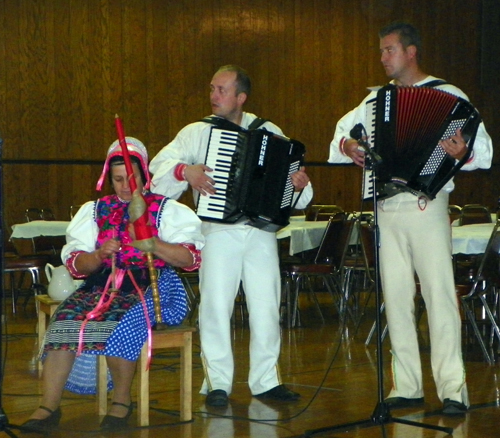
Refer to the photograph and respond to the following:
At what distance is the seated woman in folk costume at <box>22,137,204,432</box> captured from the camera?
145 inches

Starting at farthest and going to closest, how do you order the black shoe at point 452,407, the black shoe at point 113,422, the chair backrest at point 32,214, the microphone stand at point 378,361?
the chair backrest at point 32,214
the black shoe at point 452,407
the black shoe at point 113,422
the microphone stand at point 378,361

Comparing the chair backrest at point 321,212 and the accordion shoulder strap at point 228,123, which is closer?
the accordion shoulder strap at point 228,123

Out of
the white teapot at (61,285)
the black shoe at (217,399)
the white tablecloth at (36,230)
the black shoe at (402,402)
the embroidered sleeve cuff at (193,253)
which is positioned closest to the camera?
the embroidered sleeve cuff at (193,253)

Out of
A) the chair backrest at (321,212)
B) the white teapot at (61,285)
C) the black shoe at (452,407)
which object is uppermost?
the chair backrest at (321,212)

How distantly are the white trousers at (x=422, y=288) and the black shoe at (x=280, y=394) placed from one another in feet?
1.62

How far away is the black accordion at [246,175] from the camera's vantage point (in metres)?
4.21

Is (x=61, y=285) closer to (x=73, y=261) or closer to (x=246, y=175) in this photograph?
(x=73, y=261)

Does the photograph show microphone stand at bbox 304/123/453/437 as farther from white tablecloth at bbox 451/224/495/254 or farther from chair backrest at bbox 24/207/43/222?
chair backrest at bbox 24/207/43/222

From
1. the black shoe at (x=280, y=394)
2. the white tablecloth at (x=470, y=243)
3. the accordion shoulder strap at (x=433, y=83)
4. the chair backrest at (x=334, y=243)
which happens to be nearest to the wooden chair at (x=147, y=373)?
the black shoe at (x=280, y=394)

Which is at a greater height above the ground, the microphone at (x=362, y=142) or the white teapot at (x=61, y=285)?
the microphone at (x=362, y=142)

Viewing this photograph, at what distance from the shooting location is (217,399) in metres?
4.26

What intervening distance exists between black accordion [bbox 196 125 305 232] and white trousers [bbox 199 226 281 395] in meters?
0.15

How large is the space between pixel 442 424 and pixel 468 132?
1.23 metres

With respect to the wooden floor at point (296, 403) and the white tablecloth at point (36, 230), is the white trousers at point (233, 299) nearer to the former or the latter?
the wooden floor at point (296, 403)
